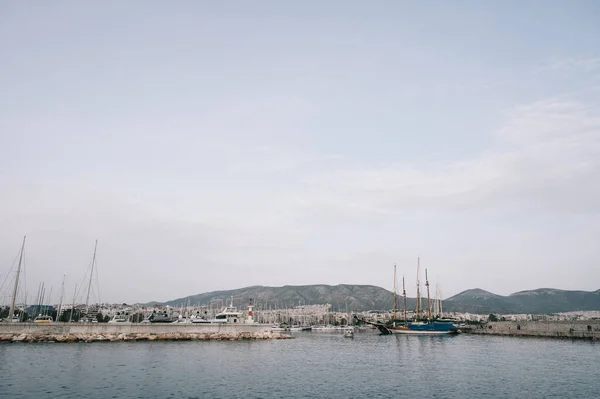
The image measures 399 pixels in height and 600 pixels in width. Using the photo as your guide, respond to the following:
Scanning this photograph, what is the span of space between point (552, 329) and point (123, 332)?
10179 cm

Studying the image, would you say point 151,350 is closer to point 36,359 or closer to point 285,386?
point 36,359

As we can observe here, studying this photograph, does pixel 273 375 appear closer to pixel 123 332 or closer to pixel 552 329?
pixel 123 332

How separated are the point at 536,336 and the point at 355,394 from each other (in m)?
94.2

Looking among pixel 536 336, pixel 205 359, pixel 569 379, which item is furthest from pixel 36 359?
pixel 536 336

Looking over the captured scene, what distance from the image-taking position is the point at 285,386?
32.7 m

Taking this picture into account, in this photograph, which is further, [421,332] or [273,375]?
[421,332]

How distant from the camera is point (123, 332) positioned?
69938mm

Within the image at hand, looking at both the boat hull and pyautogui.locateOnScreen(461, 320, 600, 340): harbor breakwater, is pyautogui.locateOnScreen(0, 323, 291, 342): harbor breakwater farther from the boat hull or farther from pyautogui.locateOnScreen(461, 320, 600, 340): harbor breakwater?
pyautogui.locateOnScreen(461, 320, 600, 340): harbor breakwater

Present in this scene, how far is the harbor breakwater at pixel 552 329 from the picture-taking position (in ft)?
296

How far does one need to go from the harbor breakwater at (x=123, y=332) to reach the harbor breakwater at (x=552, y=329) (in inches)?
2891

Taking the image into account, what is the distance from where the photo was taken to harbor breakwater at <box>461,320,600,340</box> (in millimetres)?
90188

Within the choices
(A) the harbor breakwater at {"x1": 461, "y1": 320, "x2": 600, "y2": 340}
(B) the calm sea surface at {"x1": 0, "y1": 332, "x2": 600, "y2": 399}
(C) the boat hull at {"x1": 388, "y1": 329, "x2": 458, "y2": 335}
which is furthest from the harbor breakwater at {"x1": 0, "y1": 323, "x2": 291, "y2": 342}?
(A) the harbor breakwater at {"x1": 461, "y1": 320, "x2": 600, "y2": 340}

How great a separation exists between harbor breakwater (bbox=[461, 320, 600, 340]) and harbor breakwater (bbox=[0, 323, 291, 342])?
73.4 m

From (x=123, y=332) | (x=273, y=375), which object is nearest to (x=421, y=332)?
(x=123, y=332)
